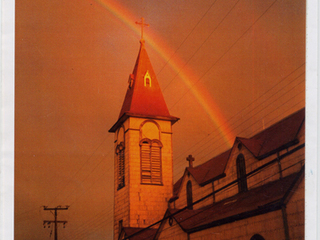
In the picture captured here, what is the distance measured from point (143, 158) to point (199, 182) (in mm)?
2295

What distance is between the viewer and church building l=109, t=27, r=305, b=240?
9.73 metres

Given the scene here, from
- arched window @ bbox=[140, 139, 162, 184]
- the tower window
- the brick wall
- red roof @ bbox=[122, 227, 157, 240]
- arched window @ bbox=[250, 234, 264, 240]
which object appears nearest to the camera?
arched window @ bbox=[250, 234, 264, 240]

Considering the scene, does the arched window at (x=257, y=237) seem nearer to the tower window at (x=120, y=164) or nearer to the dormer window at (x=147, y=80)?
the tower window at (x=120, y=164)

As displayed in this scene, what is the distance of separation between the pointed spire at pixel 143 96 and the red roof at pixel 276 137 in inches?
89.4

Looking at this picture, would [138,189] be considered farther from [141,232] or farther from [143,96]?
[143,96]

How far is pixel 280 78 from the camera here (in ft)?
34.7

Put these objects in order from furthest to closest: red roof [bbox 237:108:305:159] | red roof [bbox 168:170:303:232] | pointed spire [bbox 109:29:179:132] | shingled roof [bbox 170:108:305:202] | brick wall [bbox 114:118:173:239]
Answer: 1. brick wall [bbox 114:118:173:239]
2. pointed spire [bbox 109:29:179:132]
3. shingled roof [bbox 170:108:305:202]
4. red roof [bbox 237:108:305:159]
5. red roof [bbox 168:170:303:232]

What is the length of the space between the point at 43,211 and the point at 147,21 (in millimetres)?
5329

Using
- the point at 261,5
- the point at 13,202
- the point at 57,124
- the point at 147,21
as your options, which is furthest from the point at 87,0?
the point at 13,202

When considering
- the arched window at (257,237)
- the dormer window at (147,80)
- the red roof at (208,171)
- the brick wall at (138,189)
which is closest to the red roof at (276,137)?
the red roof at (208,171)

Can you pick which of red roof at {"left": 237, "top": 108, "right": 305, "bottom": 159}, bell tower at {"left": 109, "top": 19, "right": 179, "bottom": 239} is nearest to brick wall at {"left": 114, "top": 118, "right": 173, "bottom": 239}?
bell tower at {"left": 109, "top": 19, "right": 179, "bottom": 239}

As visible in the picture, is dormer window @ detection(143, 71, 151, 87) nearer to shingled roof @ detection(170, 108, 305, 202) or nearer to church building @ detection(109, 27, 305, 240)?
church building @ detection(109, 27, 305, 240)

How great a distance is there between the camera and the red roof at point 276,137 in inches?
393

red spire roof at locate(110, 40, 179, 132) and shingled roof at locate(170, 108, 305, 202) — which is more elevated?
red spire roof at locate(110, 40, 179, 132)
